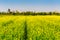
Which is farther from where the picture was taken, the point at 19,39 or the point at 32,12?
the point at 32,12

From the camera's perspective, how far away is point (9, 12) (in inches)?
3125

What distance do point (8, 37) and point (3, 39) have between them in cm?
54

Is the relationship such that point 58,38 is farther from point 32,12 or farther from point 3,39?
point 32,12

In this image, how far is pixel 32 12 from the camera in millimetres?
76625

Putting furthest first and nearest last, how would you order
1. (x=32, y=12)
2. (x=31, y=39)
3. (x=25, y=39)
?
(x=32, y=12) < (x=25, y=39) < (x=31, y=39)

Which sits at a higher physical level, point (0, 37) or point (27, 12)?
point (0, 37)

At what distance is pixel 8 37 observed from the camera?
10.8 meters

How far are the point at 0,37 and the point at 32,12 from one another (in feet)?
216

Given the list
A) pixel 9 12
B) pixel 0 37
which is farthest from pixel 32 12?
pixel 0 37

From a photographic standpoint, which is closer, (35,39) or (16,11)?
(35,39)

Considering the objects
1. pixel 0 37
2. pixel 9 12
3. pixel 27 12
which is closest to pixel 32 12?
pixel 27 12

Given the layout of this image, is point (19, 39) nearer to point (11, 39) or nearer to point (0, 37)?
point (11, 39)

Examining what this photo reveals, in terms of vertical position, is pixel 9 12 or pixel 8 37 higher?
pixel 8 37

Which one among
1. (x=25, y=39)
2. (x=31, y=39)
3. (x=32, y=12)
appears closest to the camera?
(x=31, y=39)
